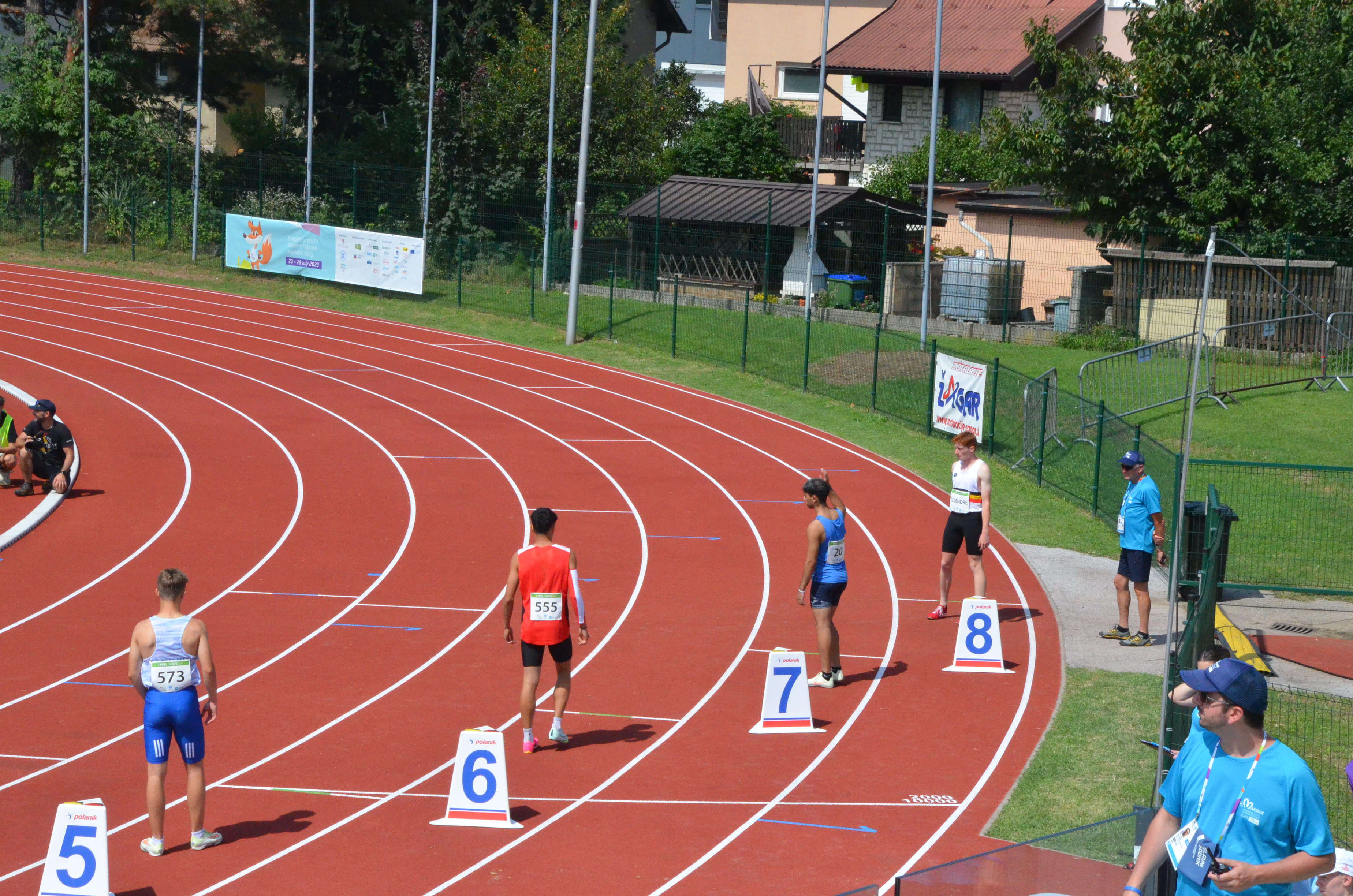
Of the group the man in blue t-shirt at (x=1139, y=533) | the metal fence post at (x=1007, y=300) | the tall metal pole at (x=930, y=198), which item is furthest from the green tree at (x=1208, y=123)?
the man in blue t-shirt at (x=1139, y=533)

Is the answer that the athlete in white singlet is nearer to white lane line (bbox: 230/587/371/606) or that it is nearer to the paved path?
the paved path

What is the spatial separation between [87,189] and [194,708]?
1294 inches

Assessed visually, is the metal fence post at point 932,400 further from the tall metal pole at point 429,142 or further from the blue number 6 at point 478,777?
the tall metal pole at point 429,142

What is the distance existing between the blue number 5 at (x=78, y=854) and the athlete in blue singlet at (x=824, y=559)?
18.2ft

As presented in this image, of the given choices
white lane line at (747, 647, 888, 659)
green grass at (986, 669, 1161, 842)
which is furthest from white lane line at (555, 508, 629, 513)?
A: green grass at (986, 669, 1161, 842)

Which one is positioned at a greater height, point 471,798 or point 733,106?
point 733,106

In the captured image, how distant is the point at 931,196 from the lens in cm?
2620

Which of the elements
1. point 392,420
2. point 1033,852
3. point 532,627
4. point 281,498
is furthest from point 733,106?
point 1033,852

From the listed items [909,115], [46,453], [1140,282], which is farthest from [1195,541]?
[909,115]

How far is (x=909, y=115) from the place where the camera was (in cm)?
4288

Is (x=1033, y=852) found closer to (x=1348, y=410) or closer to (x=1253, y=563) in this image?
(x=1253, y=563)

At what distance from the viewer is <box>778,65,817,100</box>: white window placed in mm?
51719

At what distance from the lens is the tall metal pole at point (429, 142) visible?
120ft

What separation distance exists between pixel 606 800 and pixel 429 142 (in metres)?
29.7
